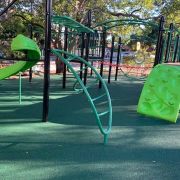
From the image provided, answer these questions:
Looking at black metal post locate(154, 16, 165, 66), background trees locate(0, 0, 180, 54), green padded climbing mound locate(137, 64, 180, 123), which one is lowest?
green padded climbing mound locate(137, 64, 180, 123)

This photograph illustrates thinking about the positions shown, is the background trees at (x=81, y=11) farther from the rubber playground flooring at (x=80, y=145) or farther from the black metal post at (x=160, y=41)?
the rubber playground flooring at (x=80, y=145)

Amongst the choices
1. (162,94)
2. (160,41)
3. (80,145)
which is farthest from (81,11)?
(80,145)

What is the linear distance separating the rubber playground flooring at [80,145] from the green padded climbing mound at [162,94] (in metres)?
0.18

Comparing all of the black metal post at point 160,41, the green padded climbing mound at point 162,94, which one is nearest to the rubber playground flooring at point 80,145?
the green padded climbing mound at point 162,94

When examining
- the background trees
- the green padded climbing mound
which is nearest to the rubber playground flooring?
the green padded climbing mound

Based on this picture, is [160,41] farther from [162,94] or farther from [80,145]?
[80,145]

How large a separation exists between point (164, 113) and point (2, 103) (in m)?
3.13

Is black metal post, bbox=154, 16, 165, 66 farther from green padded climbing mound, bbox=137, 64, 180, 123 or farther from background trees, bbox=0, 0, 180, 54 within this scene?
background trees, bbox=0, 0, 180, 54

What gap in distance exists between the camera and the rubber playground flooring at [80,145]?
310 cm

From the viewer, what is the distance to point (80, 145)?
3.90 meters

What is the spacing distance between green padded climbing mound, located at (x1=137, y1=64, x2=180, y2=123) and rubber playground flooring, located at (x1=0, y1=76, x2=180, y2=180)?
176 millimetres

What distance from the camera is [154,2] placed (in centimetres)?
1417

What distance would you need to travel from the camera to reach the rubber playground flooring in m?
3.10

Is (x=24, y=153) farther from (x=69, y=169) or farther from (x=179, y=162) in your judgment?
(x=179, y=162)
